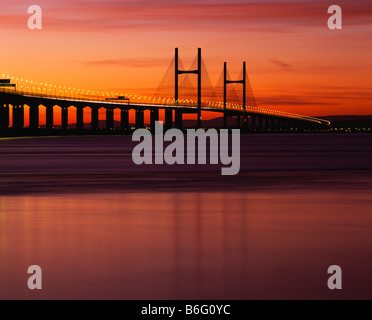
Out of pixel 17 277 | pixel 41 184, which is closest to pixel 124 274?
pixel 17 277

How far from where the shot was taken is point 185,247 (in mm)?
11570

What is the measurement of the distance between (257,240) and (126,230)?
7.51 ft

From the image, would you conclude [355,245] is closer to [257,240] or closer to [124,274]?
[257,240]

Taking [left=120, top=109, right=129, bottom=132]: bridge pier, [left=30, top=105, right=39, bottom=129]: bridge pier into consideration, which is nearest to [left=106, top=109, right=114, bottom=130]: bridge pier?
[left=120, top=109, right=129, bottom=132]: bridge pier

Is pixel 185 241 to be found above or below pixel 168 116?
below

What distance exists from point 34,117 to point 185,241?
137230mm

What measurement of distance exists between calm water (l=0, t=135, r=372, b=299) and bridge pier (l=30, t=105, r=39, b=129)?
124105 mm

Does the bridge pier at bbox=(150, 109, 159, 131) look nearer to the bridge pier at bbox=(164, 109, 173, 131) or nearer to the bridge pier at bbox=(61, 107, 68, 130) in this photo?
the bridge pier at bbox=(164, 109, 173, 131)

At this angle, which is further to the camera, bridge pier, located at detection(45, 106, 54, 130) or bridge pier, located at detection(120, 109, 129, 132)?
bridge pier, located at detection(120, 109, 129, 132)

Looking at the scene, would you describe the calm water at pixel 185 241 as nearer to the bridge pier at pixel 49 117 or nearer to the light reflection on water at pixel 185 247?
the light reflection on water at pixel 185 247

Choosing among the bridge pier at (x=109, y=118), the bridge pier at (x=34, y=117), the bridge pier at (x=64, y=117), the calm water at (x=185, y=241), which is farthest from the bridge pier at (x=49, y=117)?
the calm water at (x=185, y=241)

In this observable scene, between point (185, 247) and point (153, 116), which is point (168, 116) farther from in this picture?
point (185, 247)

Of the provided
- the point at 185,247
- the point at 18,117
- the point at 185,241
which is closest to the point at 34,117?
the point at 18,117

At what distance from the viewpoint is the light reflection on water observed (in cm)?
858
